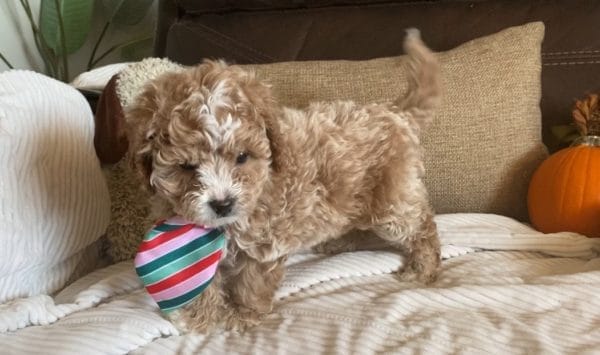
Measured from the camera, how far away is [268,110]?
127 centimetres

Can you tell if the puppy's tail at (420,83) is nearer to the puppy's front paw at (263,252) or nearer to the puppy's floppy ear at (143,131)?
the puppy's front paw at (263,252)

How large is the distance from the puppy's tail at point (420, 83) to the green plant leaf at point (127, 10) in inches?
58.8

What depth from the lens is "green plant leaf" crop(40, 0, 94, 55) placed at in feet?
8.21

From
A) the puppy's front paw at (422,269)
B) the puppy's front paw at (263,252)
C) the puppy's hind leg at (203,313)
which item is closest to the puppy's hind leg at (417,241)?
the puppy's front paw at (422,269)

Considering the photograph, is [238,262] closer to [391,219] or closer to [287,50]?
[391,219]

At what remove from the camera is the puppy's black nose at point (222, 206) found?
121 cm

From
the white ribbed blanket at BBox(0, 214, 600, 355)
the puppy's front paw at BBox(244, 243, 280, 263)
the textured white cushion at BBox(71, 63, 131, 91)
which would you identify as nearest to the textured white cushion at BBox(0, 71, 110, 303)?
the white ribbed blanket at BBox(0, 214, 600, 355)

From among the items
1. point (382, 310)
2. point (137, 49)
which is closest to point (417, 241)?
point (382, 310)

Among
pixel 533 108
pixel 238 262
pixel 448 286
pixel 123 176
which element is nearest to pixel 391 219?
pixel 448 286

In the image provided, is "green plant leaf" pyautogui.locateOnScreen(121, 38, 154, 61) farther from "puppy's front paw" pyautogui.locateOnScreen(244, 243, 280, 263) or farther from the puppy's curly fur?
"puppy's front paw" pyautogui.locateOnScreen(244, 243, 280, 263)

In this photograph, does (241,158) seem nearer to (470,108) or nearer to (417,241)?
(417,241)

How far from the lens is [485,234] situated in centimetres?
166

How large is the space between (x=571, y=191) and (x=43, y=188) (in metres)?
1.43

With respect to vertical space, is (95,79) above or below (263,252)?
above
